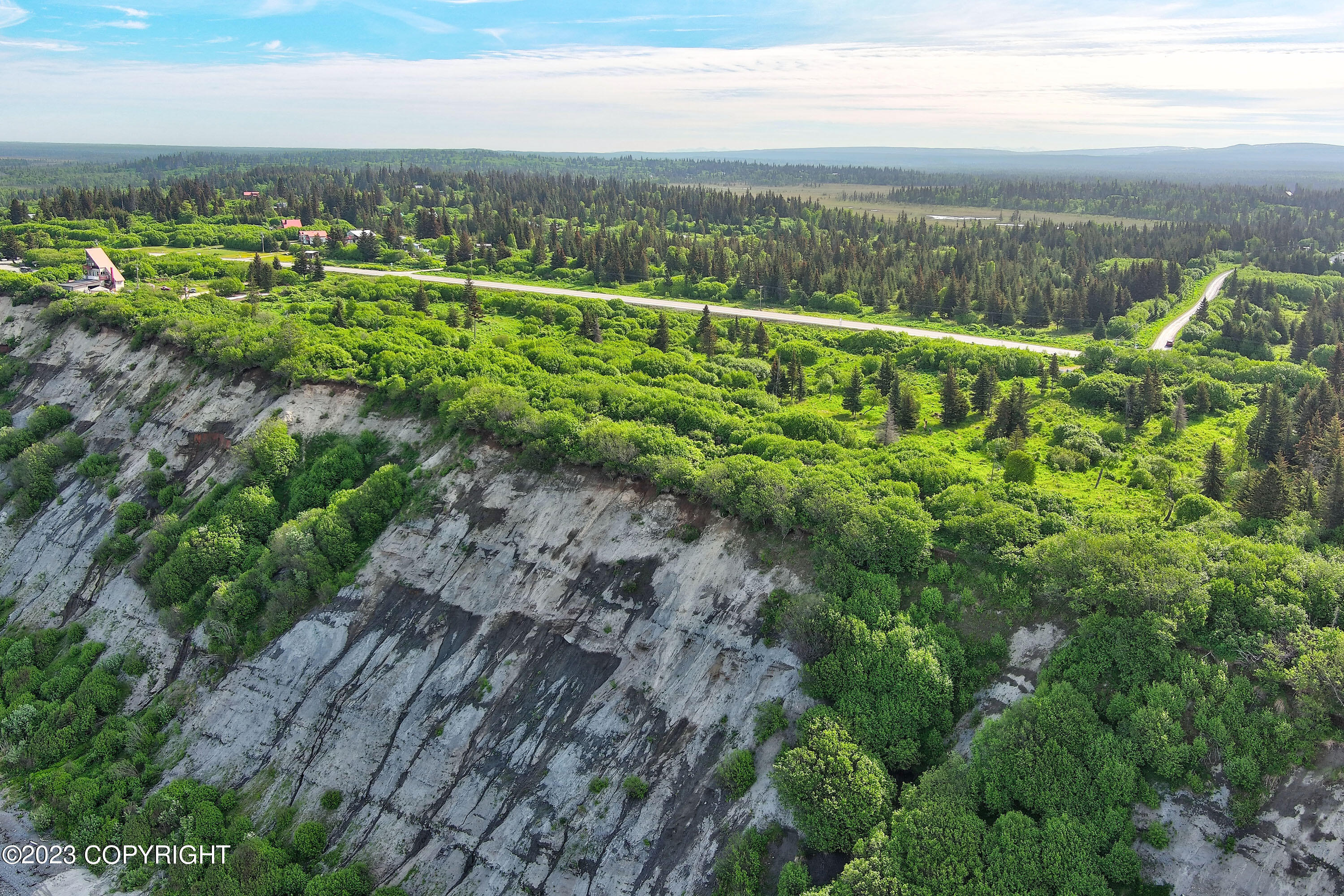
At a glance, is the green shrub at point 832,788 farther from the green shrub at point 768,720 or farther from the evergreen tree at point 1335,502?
the evergreen tree at point 1335,502

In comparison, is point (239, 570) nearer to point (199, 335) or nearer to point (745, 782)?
point (199, 335)

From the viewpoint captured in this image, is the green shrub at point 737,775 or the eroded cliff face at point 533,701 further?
the green shrub at point 737,775

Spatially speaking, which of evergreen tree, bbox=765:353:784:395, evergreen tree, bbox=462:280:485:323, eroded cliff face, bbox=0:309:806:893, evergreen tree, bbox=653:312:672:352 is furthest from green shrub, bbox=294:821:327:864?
evergreen tree, bbox=462:280:485:323

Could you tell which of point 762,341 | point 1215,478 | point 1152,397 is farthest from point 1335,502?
point 762,341

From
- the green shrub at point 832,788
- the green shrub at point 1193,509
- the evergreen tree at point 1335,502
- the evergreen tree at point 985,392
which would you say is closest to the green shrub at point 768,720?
the green shrub at point 832,788

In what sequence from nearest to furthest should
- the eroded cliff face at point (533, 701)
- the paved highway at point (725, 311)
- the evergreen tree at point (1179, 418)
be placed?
the eroded cliff face at point (533, 701), the evergreen tree at point (1179, 418), the paved highway at point (725, 311)

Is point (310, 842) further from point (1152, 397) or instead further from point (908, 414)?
point (1152, 397)

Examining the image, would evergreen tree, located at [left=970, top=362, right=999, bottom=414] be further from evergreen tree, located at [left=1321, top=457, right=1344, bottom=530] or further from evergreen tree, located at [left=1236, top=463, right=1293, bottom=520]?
evergreen tree, located at [left=1321, top=457, right=1344, bottom=530]
